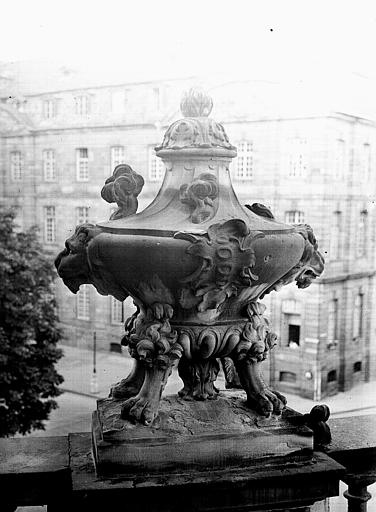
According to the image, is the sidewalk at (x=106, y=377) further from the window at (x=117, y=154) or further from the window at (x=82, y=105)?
the window at (x=82, y=105)

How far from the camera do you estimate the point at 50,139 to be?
28531 mm

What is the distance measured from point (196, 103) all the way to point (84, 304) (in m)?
21.6

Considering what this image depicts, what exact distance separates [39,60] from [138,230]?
22.5m

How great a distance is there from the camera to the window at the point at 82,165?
2788 centimetres

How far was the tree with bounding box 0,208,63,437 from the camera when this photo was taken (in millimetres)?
16609

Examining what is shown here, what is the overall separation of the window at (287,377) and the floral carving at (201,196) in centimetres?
2022

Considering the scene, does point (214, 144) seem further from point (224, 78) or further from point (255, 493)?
point (224, 78)

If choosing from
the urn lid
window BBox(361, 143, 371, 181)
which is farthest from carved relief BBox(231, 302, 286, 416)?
window BBox(361, 143, 371, 181)

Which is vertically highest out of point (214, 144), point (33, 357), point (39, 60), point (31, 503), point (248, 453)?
point (39, 60)

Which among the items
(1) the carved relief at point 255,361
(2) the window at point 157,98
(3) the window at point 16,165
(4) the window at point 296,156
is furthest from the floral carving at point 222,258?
(3) the window at point 16,165

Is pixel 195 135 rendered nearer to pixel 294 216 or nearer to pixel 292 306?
pixel 294 216

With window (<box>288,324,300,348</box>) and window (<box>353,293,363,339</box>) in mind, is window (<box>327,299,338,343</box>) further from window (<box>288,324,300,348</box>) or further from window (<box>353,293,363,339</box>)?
window (<box>288,324,300,348</box>)

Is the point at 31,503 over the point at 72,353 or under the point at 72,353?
over

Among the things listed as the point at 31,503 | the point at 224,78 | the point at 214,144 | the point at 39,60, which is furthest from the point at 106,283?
the point at 39,60
